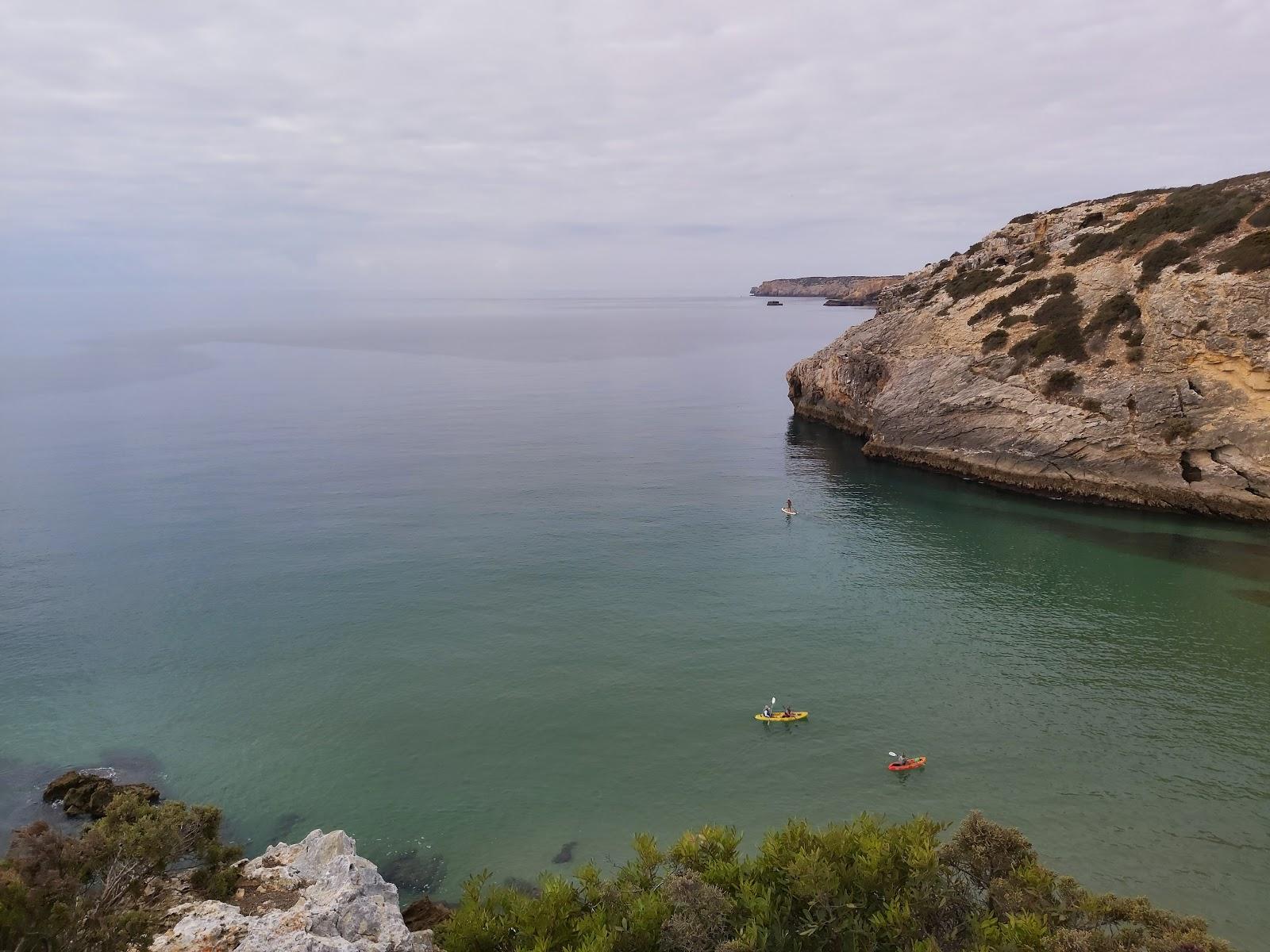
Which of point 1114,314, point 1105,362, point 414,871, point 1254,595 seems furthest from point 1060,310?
point 414,871

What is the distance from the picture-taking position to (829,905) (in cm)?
1644

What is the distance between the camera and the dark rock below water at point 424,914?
20.8 metres

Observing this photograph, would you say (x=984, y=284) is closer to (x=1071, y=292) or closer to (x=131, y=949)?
(x=1071, y=292)

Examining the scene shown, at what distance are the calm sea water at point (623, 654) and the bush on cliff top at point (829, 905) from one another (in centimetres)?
831

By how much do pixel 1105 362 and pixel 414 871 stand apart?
64.8m

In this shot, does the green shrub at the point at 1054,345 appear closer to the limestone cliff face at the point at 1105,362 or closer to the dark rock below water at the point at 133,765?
the limestone cliff face at the point at 1105,362

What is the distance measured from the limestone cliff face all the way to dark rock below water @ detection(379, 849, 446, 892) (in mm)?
58908

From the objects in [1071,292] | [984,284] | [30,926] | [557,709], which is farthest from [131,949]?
[984,284]

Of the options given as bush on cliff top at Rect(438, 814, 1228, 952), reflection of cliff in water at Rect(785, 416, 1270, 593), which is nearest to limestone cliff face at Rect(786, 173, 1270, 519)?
reflection of cliff in water at Rect(785, 416, 1270, 593)

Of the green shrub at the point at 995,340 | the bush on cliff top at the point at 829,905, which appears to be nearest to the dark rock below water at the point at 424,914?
the bush on cliff top at the point at 829,905

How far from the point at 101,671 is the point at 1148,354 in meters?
75.7

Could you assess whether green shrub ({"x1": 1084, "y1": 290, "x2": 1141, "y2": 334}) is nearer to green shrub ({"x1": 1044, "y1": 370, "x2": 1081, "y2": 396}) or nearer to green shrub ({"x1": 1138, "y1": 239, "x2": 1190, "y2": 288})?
green shrub ({"x1": 1138, "y1": 239, "x2": 1190, "y2": 288})

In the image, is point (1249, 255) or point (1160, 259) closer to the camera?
point (1249, 255)

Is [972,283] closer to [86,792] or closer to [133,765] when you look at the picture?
[133,765]
